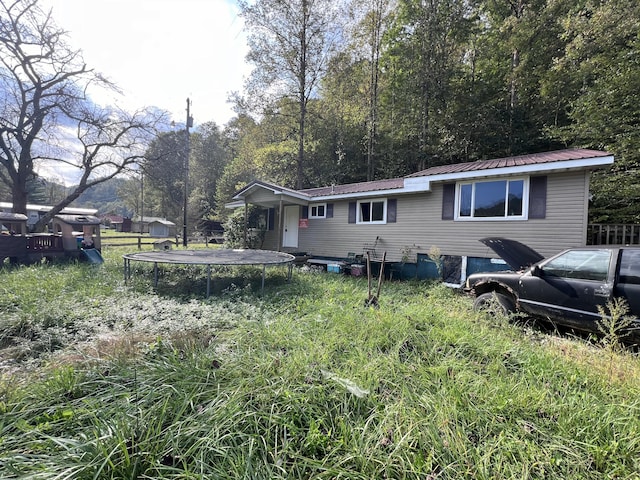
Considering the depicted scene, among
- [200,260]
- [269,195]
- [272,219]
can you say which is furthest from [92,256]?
[272,219]

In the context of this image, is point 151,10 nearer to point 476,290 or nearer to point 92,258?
point 476,290

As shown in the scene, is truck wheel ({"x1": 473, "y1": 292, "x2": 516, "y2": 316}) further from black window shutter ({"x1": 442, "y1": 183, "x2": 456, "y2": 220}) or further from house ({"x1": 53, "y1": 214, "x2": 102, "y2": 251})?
house ({"x1": 53, "y1": 214, "x2": 102, "y2": 251})

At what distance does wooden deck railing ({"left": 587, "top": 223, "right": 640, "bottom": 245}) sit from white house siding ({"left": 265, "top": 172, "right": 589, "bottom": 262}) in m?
2.44

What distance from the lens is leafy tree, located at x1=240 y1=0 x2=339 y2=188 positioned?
1492 cm

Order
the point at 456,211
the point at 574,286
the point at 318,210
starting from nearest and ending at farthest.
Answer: the point at 574,286 < the point at 456,211 < the point at 318,210

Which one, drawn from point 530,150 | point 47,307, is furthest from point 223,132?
point 47,307

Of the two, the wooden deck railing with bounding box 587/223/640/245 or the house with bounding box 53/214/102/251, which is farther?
the house with bounding box 53/214/102/251

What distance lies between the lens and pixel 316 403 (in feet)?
7.30

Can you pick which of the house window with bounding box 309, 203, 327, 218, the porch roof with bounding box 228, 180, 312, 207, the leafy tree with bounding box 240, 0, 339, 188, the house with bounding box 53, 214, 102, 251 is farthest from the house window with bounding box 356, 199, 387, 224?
the house with bounding box 53, 214, 102, 251

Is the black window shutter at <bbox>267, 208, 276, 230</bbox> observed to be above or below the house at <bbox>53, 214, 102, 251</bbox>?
above

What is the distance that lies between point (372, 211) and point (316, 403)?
8763mm

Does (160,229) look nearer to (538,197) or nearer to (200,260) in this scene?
(200,260)

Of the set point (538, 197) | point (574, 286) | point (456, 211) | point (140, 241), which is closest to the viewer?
point (574, 286)

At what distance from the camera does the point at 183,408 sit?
6.66 feet
